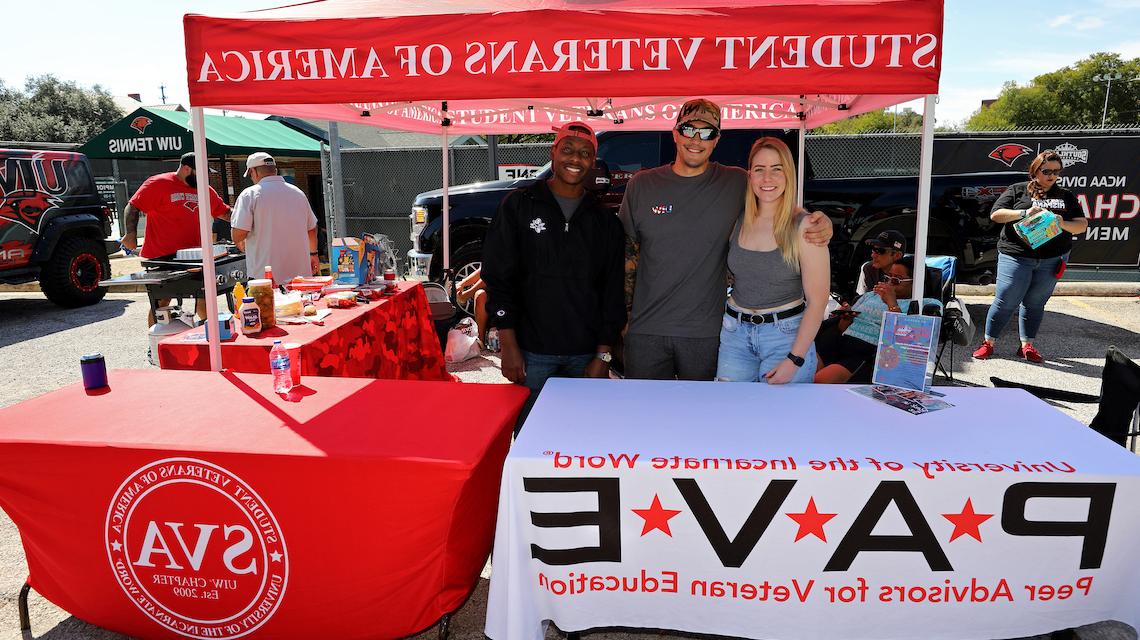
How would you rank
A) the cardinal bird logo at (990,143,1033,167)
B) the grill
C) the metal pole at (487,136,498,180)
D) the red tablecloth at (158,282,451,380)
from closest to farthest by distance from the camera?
the red tablecloth at (158,282,451,380)
the grill
the cardinal bird logo at (990,143,1033,167)
the metal pole at (487,136,498,180)

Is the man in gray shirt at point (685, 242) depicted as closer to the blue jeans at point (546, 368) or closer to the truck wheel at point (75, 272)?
the blue jeans at point (546, 368)

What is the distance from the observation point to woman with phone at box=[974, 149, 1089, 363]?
17.5 ft

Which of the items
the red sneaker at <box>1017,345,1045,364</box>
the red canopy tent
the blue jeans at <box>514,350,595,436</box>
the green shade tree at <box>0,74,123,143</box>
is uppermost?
the green shade tree at <box>0,74,123,143</box>

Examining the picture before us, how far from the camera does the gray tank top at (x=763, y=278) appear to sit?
8.73ft

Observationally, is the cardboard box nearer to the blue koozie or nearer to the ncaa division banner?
the blue koozie

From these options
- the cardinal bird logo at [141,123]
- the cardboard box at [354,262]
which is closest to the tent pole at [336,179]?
the cardinal bird logo at [141,123]

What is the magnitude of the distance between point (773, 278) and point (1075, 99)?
70.2 meters

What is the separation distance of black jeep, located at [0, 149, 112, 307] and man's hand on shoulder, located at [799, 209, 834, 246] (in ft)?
26.9

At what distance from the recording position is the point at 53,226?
838cm

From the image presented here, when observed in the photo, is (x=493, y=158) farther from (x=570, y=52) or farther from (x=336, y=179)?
(x=570, y=52)

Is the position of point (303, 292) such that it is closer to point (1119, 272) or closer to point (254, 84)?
point (254, 84)

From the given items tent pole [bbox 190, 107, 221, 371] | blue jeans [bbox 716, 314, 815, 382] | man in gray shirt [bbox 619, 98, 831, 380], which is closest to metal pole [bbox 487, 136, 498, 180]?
tent pole [bbox 190, 107, 221, 371]

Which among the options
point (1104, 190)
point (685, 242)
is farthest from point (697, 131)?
point (1104, 190)

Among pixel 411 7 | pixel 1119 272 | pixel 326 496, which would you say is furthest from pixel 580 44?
pixel 1119 272
